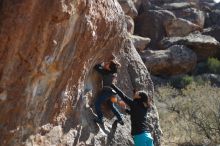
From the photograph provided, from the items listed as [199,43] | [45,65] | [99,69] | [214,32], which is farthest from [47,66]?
[214,32]

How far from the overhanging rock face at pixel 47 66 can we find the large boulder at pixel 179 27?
28.2 metres

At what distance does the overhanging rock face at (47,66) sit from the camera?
7.02 metres

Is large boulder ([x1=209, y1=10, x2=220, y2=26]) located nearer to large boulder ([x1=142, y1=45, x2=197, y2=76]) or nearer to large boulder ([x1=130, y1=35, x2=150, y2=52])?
large boulder ([x1=142, y1=45, x2=197, y2=76])

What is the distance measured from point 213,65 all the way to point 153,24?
22.0 feet

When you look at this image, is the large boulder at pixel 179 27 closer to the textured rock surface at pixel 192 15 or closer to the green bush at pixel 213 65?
the textured rock surface at pixel 192 15

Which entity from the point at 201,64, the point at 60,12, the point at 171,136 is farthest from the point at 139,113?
the point at 201,64

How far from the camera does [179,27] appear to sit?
36.8 metres

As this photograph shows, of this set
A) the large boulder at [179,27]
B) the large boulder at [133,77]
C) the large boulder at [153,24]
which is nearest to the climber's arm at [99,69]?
the large boulder at [133,77]

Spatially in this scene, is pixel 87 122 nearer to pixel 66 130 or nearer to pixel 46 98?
pixel 66 130

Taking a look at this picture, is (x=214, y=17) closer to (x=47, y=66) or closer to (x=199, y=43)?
(x=199, y=43)

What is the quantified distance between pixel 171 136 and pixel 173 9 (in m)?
23.8

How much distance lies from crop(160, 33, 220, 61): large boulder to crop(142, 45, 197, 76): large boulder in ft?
1.99

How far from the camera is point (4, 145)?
7.21 m

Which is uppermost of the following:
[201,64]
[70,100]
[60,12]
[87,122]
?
[60,12]
